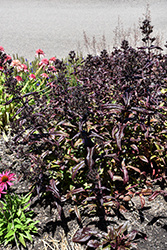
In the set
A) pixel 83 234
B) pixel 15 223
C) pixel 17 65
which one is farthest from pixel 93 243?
pixel 17 65

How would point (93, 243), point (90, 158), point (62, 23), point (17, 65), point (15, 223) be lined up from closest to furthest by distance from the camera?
point (90, 158) → point (93, 243) → point (15, 223) → point (17, 65) → point (62, 23)

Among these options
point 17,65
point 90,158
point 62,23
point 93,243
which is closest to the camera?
point 90,158

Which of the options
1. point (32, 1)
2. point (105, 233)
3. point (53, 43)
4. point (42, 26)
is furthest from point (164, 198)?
point (32, 1)

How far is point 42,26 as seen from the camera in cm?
1190

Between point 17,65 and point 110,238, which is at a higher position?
point 17,65

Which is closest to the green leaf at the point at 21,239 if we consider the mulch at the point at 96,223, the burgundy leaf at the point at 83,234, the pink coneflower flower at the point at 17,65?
the mulch at the point at 96,223

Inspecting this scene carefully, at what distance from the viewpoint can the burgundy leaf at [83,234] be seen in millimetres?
2180

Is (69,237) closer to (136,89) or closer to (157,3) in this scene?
(136,89)

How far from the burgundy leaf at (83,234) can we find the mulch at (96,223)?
4.0 inches

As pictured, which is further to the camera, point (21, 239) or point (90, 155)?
point (21, 239)

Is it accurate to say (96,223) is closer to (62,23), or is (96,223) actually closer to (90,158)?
(90,158)

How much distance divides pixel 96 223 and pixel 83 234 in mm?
217

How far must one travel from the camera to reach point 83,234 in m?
2.22

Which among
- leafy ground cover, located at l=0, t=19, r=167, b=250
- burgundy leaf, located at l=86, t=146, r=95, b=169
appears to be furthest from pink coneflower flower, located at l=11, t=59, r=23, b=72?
burgundy leaf, located at l=86, t=146, r=95, b=169
